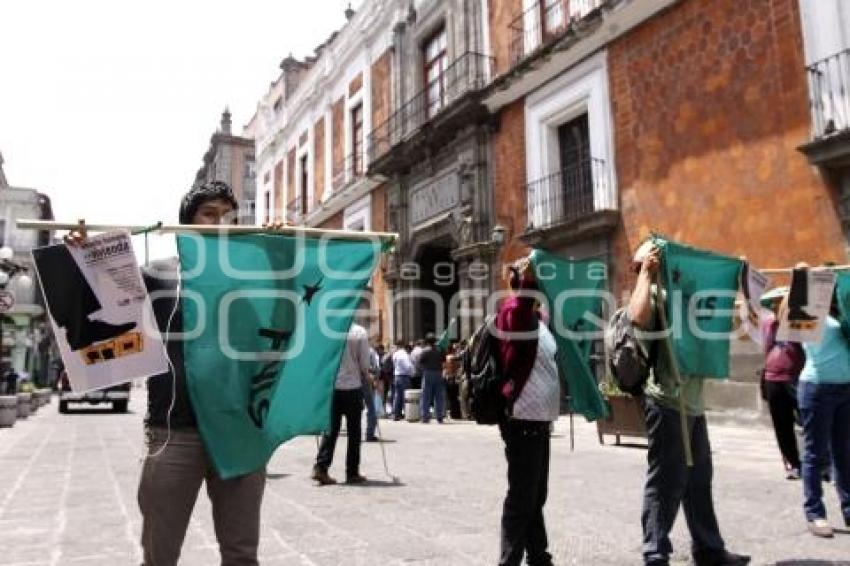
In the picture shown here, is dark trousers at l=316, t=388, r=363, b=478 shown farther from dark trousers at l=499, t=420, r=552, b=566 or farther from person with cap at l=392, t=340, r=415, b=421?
person with cap at l=392, t=340, r=415, b=421

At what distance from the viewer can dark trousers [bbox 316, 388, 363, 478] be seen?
23.5 ft

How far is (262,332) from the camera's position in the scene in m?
3.03

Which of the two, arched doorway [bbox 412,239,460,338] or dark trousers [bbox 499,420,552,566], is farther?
arched doorway [bbox 412,239,460,338]

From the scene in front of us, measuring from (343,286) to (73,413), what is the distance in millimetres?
20681

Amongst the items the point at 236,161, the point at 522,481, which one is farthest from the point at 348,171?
the point at 236,161

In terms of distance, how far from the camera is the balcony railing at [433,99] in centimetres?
1714

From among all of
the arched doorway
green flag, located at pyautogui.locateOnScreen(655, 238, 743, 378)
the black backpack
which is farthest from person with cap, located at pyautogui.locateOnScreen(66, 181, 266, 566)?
the arched doorway

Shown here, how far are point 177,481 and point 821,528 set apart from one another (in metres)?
3.90

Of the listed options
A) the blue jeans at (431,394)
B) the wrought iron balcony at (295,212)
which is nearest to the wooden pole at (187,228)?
the blue jeans at (431,394)

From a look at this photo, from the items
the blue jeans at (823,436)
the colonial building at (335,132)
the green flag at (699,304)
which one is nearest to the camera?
the green flag at (699,304)

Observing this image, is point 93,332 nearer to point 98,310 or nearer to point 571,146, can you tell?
point 98,310

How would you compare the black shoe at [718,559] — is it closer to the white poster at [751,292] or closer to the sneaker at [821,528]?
the sneaker at [821,528]

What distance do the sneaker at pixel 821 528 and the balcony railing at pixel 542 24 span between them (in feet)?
36.4

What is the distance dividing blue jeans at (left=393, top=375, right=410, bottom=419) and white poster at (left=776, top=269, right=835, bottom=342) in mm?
11280
